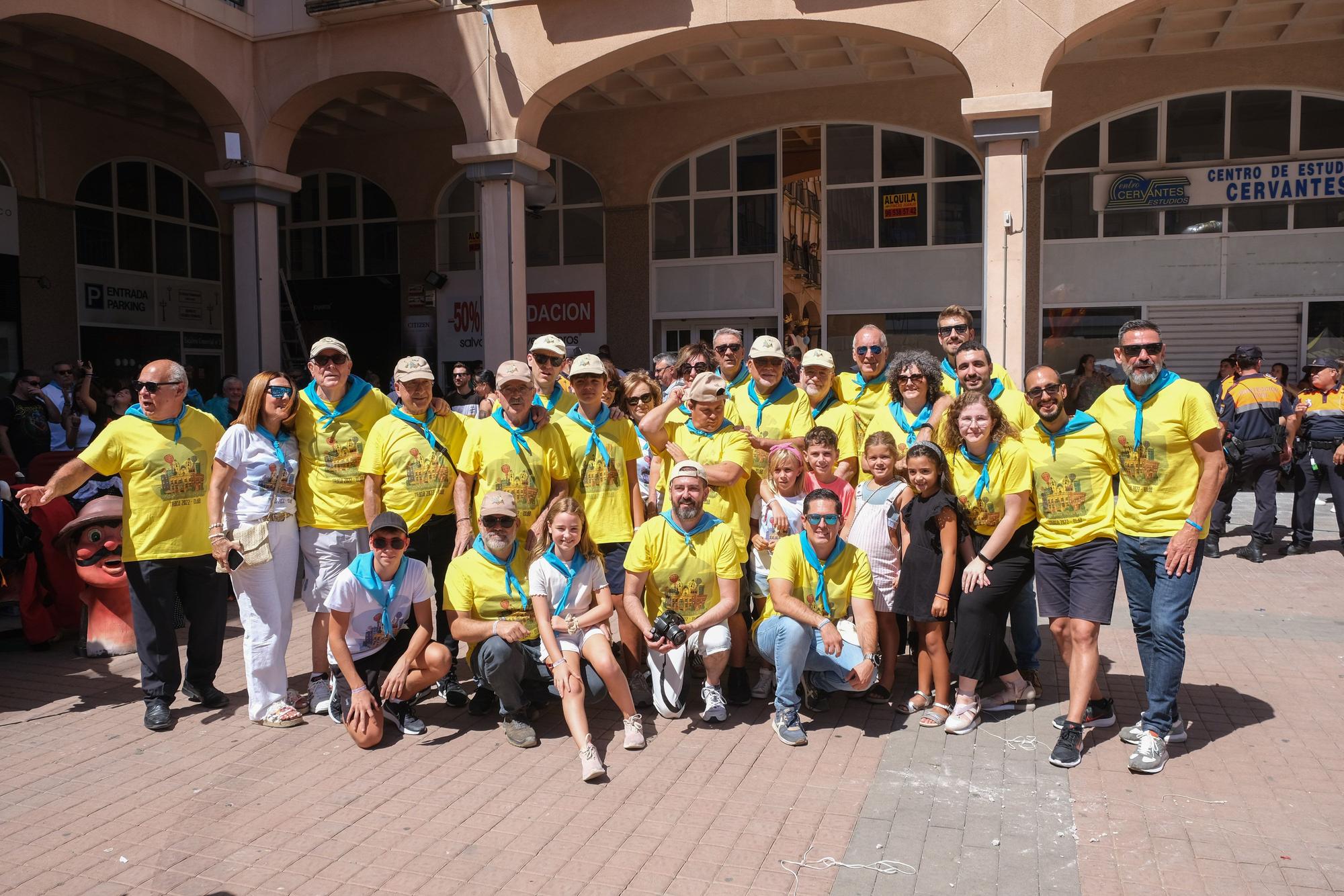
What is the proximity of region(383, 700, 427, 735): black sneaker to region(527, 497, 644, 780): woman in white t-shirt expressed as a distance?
75 cm

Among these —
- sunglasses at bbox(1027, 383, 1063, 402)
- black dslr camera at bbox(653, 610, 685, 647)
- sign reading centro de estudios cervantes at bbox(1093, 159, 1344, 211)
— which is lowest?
black dslr camera at bbox(653, 610, 685, 647)

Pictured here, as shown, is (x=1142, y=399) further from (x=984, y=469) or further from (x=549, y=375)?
(x=549, y=375)

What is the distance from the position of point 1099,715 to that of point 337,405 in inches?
171

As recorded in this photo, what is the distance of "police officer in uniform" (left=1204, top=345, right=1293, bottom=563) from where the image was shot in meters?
9.39

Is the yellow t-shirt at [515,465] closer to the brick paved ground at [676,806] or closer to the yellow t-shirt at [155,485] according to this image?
the brick paved ground at [676,806]

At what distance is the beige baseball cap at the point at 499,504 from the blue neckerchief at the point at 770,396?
166 cm

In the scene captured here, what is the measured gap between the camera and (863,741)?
4934 mm

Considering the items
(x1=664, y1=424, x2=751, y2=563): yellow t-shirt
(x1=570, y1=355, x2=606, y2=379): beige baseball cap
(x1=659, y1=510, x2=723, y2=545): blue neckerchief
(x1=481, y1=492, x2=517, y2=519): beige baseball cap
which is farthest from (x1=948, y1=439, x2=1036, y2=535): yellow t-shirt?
(x1=481, y1=492, x2=517, y2=519): beige baseball cap

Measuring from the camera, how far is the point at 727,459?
5582mm

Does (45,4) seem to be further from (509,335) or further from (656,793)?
(656,793)

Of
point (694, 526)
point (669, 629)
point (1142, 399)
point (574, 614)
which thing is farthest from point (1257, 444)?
point (574, 614)

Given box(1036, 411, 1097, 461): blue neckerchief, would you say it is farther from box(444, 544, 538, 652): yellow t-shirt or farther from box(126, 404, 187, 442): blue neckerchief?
box(126, 404, 187, 442): blue neckerchief

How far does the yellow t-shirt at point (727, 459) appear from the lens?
5609 mm

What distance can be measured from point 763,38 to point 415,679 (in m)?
11.2
